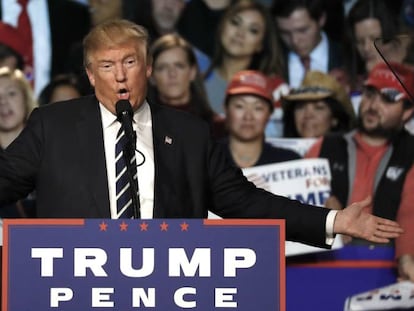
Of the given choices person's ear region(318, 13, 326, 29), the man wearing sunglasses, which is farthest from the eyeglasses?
person's ear region(318, 13, 326, 29)

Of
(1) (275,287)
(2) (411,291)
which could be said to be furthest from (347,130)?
(1) (275,287)

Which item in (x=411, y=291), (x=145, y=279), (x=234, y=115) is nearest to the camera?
(x=145, y=279)

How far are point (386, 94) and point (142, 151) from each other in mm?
3251

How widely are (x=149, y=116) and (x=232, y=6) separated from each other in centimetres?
354

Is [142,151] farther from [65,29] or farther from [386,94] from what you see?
[65,29]

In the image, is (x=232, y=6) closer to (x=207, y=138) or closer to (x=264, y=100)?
(x=264, y=100)

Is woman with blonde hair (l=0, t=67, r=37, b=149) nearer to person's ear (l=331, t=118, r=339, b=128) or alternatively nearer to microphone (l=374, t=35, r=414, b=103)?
person's ear (l=331, t=118, r=339, b=128)

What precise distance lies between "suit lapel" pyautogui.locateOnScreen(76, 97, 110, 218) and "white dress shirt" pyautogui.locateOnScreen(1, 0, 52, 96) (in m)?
3.39

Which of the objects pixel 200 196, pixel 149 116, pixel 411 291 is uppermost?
pixel 149 116

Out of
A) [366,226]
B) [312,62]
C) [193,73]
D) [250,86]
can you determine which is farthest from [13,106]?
[366,226]

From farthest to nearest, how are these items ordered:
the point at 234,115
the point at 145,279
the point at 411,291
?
the point at 234,115 → the point at 411,291 → the point at 145,279

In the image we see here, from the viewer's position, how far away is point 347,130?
745 centimetres

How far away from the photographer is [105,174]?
3.99 meters

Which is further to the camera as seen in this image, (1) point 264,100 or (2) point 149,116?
(1) point 264,100
